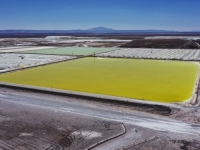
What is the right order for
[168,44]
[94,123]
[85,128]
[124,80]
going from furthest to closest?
[168,44] → [124,80] → [94,123] → [85,128]

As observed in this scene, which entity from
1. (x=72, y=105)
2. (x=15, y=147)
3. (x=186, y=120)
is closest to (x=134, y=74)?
(x=72, y=105)

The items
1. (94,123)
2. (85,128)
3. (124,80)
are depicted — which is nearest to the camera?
(85,128)

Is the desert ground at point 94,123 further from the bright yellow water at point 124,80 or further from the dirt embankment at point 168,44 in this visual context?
the dirt embankment at point 168,44

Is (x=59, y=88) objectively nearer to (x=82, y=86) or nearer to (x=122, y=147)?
(x=82, y=86)

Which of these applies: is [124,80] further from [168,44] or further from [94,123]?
[168,44]

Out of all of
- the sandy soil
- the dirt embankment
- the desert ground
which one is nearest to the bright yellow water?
the desert ground

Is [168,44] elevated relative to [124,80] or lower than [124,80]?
lower

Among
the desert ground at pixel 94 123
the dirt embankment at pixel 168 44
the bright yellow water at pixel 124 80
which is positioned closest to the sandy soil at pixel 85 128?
the desert ground at pixel 94 123

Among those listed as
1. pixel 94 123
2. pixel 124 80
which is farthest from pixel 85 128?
pixel 124 80
